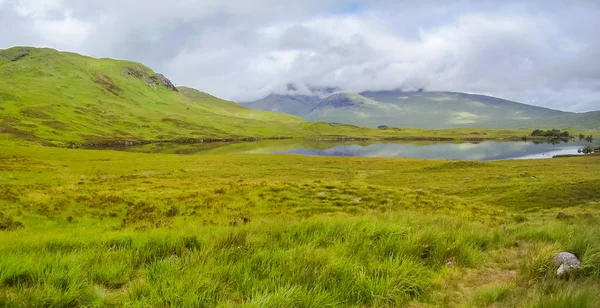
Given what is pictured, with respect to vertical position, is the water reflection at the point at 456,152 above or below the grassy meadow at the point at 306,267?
below

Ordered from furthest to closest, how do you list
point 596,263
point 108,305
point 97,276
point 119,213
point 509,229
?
point 119,213
point 509,229
point 596,263
point 97,276
point 108,305

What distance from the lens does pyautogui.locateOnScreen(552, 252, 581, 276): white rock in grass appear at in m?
6.26

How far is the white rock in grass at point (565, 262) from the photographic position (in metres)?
6.26

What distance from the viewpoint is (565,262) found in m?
6.56

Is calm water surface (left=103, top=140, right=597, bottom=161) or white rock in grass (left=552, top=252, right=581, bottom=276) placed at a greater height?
white rock in grass (left=552, top=252, right=581, bottom=276)

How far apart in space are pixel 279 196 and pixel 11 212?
15787 mm

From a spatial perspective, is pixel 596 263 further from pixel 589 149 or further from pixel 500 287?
pixel 589 149

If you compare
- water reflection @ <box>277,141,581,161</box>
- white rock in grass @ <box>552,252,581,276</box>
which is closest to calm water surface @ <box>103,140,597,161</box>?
water reflection @ <box>277,141,581,161</box>

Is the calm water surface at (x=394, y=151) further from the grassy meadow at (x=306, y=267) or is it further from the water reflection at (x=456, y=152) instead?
the grassy meadow at (x=306, y=267)

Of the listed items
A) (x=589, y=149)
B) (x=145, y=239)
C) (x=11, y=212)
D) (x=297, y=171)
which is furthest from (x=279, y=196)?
(x=589, y=149)

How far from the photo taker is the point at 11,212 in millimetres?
17688

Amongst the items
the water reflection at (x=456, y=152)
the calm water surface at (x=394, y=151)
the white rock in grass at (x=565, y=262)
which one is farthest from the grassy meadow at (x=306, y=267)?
the water reflection at (x=456, y=152)

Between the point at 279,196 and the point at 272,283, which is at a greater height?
the point at 272,283

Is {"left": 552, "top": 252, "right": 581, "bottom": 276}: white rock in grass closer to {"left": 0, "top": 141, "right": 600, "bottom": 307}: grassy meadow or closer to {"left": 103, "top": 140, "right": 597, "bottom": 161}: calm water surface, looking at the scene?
{"left": 0, "top": 141, "right": 600, "bottom": 307}: grassy meadow
